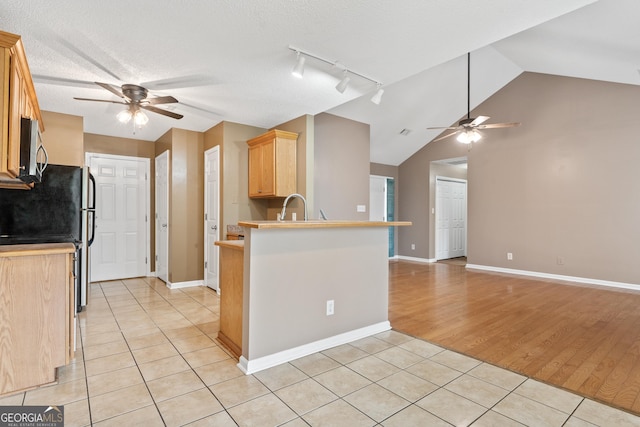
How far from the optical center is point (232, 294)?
2.67 m

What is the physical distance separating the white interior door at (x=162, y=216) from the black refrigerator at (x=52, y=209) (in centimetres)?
135

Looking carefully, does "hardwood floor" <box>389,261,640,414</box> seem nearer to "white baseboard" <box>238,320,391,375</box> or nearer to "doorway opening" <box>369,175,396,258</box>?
"white baseboard" <box>238,320,391,375</box>

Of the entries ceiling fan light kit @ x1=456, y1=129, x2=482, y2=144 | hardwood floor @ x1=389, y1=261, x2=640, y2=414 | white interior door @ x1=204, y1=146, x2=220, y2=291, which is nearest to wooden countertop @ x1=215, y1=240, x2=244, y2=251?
hardwood floor @ x1=389, y1=261, x2=640, y2=414

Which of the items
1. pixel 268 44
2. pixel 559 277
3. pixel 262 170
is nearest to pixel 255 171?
pixel 262 170

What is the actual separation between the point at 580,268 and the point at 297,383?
5.50 m

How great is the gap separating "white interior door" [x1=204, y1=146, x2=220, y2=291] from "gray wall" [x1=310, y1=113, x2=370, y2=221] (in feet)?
4.90

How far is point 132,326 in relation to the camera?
10.6 ft

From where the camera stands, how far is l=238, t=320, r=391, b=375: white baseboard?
7.55 feet

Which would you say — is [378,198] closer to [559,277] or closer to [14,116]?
[559,277]

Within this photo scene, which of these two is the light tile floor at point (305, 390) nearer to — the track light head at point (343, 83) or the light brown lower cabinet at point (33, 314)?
the light brown lower cabinet at point (33, 314)

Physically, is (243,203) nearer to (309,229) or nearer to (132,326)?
(132,326)

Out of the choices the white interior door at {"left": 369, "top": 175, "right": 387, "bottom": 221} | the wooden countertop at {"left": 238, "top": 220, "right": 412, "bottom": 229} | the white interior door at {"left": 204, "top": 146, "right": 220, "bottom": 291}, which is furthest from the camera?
the white interior door at {"left": 369, "top": 175, "right": 387, "bottom": 221}

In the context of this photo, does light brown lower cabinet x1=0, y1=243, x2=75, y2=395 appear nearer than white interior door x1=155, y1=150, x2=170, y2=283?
Yes

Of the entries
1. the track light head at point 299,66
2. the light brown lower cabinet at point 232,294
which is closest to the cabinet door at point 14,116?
the light brown lower cabinet at point 232,294
